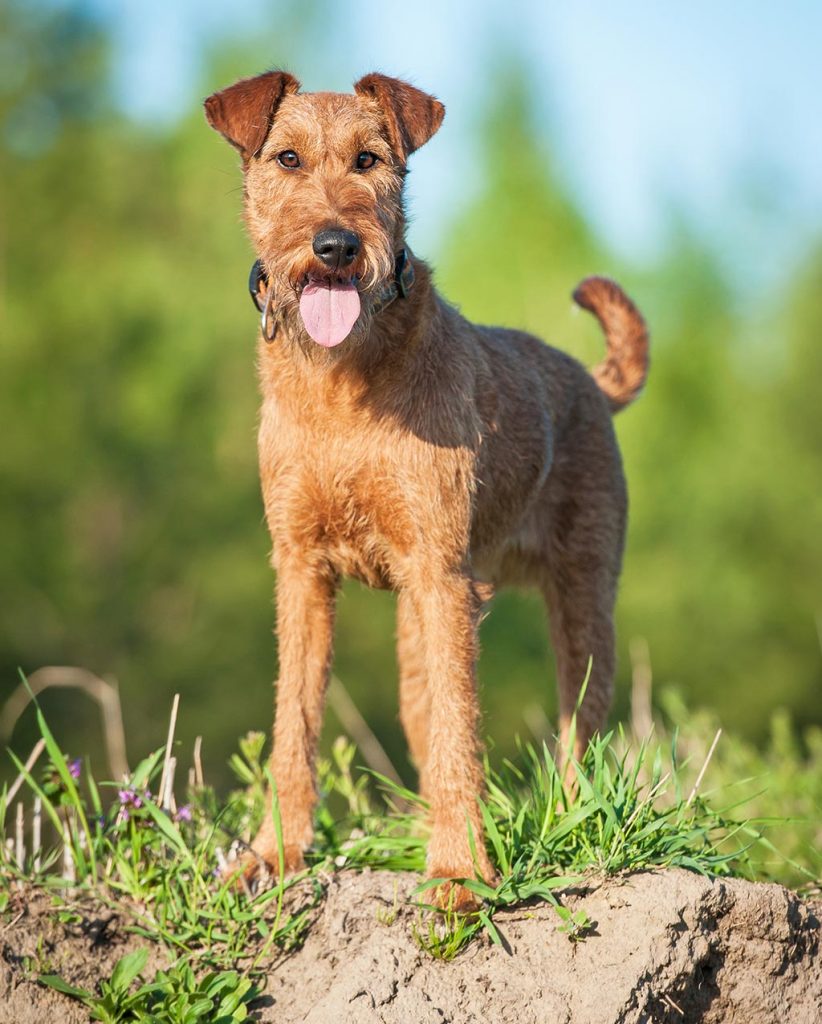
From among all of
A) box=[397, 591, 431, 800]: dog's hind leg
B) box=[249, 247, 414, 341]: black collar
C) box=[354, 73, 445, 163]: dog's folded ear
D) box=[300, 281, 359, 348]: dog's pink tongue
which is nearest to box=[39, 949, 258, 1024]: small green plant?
box=[397, 591, 431, 800]: dog's hind leg

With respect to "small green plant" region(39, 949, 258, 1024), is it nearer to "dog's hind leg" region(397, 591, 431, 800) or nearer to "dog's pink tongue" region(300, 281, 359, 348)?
"dog's hind leg" region(397, 591, 431, 800)

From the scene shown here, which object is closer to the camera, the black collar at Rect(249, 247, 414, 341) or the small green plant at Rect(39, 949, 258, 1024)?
the small green plant at Rect(39, 949, 258, 1024)

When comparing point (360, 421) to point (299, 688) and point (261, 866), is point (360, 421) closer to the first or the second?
point (299, 688)

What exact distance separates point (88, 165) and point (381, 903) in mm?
22225

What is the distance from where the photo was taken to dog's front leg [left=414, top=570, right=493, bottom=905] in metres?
3.96

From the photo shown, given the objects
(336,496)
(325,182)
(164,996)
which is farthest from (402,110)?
(164,996)

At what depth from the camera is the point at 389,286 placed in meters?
4.21

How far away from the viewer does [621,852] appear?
12.5ft

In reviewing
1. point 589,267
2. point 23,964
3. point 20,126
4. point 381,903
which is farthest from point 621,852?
point 589,267

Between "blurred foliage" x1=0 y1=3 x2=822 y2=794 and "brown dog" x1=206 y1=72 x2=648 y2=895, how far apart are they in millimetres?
13745

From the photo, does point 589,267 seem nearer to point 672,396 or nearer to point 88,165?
point 672,396

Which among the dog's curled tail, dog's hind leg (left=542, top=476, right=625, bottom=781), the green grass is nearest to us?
the green grass

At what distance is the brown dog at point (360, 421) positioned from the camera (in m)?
4.00

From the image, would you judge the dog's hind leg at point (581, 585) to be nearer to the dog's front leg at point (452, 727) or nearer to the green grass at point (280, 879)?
the green grass at point (280, 879)
